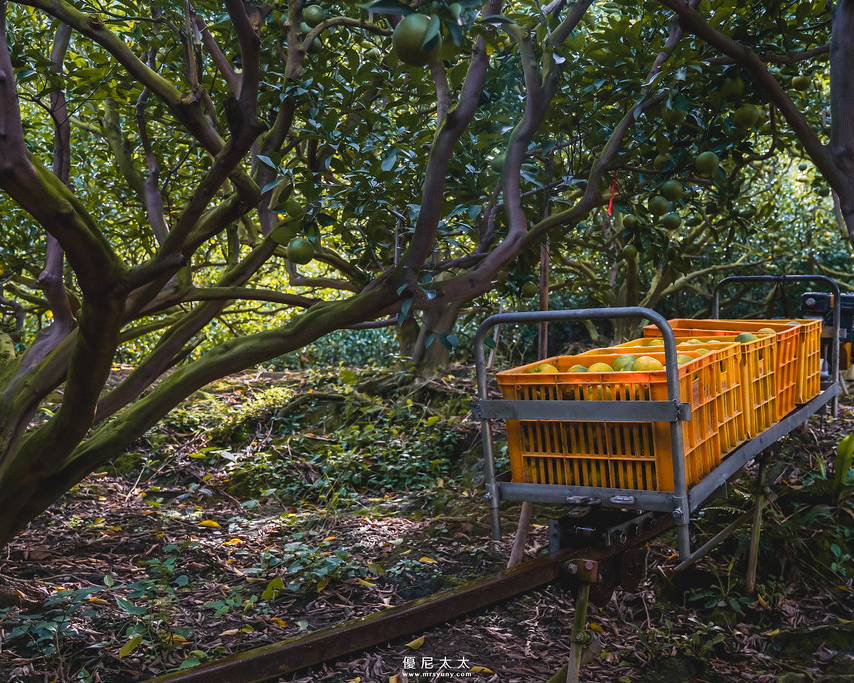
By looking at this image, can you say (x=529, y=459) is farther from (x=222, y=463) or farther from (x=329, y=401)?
(x=329, y=401)

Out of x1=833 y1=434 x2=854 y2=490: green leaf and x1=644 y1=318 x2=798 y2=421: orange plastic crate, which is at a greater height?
x1=644 y1=318 x2=798 y2=421: orange plastic crate

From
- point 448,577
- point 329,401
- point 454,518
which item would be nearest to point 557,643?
point 448,577

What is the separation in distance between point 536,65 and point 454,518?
11.3ft

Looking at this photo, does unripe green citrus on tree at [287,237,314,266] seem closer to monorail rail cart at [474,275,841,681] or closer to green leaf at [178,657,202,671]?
monorail rail cart at [474,275,841,681]

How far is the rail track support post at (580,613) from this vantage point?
2.71 m

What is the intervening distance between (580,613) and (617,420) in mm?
701

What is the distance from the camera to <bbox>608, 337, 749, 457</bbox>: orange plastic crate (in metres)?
3.13

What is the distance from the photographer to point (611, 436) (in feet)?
9.37

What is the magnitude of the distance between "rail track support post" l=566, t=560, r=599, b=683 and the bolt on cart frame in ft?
0.75

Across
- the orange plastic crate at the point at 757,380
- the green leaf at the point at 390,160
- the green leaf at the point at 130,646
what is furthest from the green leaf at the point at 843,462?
the green leaf at the point at 130,646

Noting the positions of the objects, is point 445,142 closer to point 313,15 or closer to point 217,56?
point 313,15

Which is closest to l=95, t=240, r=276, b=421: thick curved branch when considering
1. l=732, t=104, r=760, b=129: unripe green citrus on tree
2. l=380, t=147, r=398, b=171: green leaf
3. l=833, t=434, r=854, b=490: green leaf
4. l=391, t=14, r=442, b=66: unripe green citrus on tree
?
l=380, t=147, r=398, b=171: green leaf

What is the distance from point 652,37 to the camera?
374 cm

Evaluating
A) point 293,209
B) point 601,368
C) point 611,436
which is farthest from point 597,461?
point 293,209
